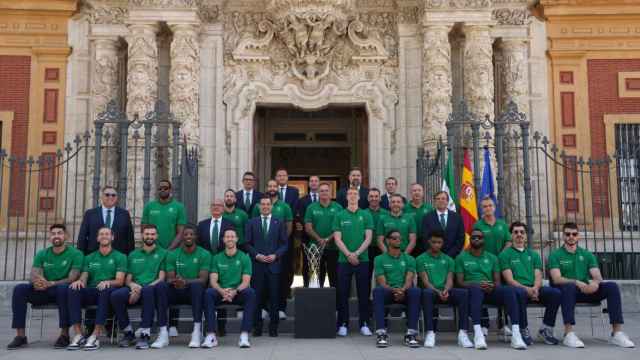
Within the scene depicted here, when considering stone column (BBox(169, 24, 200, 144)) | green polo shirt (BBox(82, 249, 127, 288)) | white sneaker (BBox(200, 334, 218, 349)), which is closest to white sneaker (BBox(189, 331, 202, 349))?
white sneaker (BBox(200, 334, 218, 349))

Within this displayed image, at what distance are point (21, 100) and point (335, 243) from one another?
10.1 m

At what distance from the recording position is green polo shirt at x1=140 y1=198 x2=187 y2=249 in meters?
10.5

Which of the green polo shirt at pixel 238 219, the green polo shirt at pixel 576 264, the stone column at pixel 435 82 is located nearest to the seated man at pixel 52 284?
the green polo shirt at pixel 238 219

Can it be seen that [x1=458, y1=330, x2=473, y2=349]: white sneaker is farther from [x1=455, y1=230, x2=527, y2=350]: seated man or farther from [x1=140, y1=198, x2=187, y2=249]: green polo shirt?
[x1=140, y1=198, x2=187, y2=249]: green polo shirt

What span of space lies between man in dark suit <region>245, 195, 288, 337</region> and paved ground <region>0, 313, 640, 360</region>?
386 mm

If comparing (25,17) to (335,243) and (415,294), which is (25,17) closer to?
(335,243)

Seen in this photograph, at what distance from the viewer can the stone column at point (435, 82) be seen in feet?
50.7

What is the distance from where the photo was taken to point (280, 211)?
10719 mm

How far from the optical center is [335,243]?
1038 cm

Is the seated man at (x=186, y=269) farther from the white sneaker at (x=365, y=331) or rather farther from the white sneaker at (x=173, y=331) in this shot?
the white sneaker at (x=365, y=331)

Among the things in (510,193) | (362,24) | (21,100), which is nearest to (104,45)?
(21,100)

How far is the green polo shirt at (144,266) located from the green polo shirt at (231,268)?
2.44 feet

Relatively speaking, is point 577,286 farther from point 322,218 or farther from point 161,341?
point 161,341

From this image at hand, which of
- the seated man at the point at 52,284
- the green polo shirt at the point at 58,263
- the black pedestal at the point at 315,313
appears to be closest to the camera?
the seated man at the point at 52,284
